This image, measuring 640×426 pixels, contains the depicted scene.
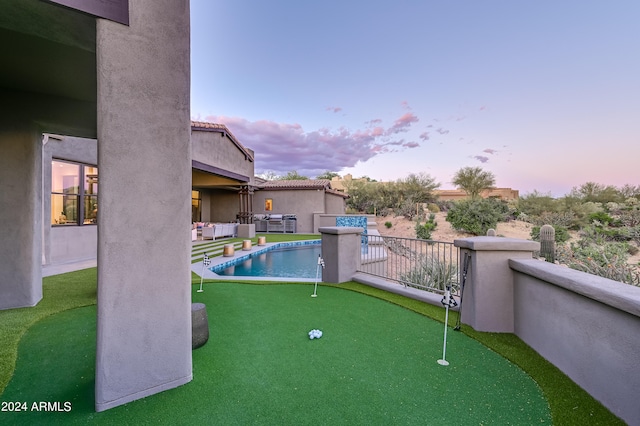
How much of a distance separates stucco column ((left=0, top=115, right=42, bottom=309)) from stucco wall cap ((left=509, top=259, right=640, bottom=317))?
711 centimetres

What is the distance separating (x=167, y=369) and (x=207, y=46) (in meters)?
13.7

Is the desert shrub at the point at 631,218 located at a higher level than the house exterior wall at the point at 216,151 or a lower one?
lower

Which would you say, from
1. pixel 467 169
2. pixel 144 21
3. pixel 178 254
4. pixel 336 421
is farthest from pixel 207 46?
pixel 467 169

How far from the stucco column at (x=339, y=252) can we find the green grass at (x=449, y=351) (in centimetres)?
34

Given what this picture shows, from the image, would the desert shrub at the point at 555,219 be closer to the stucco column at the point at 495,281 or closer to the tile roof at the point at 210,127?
the stucco column at the point at 495,281

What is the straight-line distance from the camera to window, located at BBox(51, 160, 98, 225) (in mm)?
8047

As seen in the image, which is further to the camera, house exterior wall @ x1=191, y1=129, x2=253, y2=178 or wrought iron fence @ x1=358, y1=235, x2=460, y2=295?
house exterior wall @ x1=191, y1=129, x2=253, y2=178

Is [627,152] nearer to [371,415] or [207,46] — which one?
[371,415]

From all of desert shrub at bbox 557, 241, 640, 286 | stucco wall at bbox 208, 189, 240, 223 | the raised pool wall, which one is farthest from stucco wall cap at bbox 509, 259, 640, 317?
stucco wall at bbox 208, 189, 240, 223

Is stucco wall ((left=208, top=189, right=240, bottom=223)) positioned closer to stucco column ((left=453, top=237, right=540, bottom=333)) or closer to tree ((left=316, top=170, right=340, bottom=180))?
stucco column ((left=453, top=237, right=540, bottom=333))

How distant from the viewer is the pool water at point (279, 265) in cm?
868

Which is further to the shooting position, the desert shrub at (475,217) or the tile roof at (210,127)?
the desert shrub at (475,217)

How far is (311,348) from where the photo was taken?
3029mm

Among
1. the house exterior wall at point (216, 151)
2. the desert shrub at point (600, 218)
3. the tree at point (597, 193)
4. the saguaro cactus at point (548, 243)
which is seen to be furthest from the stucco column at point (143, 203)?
the tree at point (597, 193)
